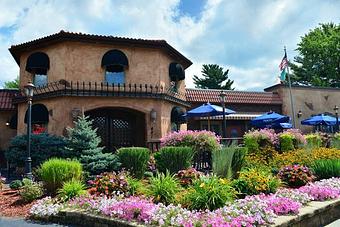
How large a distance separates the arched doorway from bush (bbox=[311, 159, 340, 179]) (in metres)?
10.6

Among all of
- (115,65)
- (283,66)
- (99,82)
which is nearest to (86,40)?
(115,65)

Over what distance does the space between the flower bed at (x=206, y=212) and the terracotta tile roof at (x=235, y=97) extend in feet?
54.7

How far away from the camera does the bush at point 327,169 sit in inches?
408

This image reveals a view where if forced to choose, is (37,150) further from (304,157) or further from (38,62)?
(304,157)

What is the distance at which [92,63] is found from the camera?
1756 cm

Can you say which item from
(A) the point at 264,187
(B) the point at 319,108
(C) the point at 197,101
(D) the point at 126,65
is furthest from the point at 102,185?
(B) the point at 319,108

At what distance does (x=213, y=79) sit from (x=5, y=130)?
1298 inches

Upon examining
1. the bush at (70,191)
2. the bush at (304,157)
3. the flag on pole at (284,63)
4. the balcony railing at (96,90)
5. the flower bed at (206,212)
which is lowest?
the flower bed at (206,212)

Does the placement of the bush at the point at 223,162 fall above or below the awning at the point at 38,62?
below

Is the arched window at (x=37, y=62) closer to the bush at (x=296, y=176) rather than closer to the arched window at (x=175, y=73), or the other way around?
the arched window at (x=175, y=73)

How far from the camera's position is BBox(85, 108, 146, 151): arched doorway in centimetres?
1911

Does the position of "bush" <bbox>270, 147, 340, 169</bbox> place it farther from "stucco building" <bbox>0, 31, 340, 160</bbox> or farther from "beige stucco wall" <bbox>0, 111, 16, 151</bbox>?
"beige stucco wall" <bbox>0, 111, 16, 151</bbox>

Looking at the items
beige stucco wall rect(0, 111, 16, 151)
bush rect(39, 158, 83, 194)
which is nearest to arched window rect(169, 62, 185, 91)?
beige stucco wall rect(0, 111, 16, 151)

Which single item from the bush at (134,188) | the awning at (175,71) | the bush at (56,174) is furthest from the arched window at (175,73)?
the bush at (134,188)
